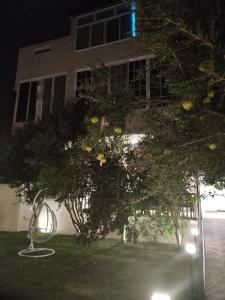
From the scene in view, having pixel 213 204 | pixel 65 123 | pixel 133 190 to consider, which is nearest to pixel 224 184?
pixel 133 190

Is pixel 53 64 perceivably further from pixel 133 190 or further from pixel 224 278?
pixel 224 278

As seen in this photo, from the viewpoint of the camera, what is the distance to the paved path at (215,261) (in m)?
5.27

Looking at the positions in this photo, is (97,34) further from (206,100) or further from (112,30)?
(206,100)

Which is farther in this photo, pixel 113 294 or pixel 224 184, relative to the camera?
pixel 113 294

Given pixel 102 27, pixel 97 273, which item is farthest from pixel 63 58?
pixel 97 273

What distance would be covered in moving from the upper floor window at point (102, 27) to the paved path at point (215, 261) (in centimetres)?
892

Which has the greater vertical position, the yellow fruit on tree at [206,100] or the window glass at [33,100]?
the window glass at [33,100]

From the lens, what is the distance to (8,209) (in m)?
13.5

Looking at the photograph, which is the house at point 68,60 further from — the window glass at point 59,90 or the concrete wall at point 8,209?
the concrete wall at point 8,209

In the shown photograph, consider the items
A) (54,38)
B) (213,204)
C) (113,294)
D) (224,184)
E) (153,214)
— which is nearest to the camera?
(224,184)

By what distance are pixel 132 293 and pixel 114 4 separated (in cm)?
1240

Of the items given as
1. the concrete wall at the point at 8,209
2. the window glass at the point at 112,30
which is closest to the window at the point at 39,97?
the window glass at the point at 112,30

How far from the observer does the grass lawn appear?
5203 mm

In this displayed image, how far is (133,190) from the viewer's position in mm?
7254
